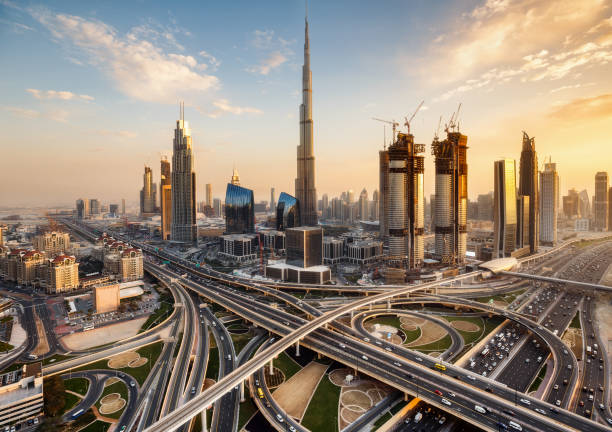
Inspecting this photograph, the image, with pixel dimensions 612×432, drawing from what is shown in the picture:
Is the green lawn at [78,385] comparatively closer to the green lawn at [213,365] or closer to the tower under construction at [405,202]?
the green lawn at [213,365]

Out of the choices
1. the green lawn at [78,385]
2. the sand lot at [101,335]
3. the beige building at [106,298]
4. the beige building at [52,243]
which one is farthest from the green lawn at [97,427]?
the beige building at [52,243]

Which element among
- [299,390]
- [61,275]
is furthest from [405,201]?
[61,275]

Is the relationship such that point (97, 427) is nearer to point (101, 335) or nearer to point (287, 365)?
point (287, 365)

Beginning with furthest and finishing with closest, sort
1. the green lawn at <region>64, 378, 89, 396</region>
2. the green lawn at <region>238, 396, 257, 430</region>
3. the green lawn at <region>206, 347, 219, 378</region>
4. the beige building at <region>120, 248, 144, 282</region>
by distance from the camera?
the beige building at <region>120, 248, 144, 282</region> → the green lawn at <region>206, 347, 219, 378</region> → the green lawn at <region>64, 378, 89, 396</region> → the green lawn at <region>238, 396, 257, 430</region>

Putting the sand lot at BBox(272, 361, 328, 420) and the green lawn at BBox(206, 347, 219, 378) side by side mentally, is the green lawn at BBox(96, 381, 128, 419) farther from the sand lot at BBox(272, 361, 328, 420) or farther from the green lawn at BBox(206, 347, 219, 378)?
the sand lot at BBox(272, 361, 328, 420)

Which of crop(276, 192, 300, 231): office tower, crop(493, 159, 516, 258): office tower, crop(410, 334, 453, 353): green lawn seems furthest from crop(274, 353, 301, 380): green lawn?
crop(493, 159, 516, 258): office tower
